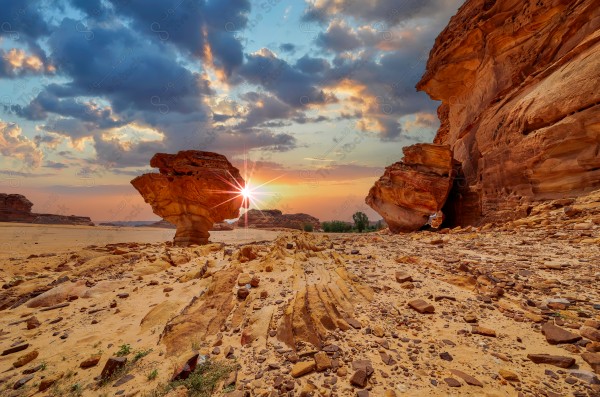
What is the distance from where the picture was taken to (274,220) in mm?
61719

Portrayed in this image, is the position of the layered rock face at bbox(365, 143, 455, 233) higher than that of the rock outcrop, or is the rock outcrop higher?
the layered rock face at bbox(365, 143, 455, 233)

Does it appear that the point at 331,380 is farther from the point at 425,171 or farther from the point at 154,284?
the point at 425,171

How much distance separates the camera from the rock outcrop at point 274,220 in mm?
58062

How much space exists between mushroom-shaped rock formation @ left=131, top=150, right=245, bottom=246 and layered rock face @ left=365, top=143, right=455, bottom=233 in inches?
517

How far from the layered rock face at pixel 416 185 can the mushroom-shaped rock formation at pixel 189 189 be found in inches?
517

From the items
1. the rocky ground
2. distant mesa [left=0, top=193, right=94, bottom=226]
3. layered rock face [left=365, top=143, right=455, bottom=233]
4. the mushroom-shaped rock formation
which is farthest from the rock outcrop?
the rocky ground

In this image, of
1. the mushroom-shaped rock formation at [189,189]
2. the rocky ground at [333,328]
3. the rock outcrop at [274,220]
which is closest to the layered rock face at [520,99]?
the rocky ground at [333,328]

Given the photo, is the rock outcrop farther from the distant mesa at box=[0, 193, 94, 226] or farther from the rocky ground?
the rocky ground

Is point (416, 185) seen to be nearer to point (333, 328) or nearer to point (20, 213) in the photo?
point (333, 328)

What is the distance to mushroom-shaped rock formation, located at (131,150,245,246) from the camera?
18.1 m

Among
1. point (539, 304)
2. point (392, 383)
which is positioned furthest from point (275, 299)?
point (539, 304)

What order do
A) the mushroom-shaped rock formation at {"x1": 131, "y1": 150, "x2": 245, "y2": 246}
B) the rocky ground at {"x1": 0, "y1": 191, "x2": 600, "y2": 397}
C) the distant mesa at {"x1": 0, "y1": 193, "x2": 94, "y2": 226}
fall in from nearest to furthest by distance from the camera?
the rocky ground at {"x1": 0, "y1": 191, "x2": 600, "y2": 397}
the mushroom-shaped rock formation at {"x1": 131, "y1": 150, "x2": 245, "y2": 246}
the distant mesa at {"x1": 0, "y1": 193, "x2": 94, "y2": 226}

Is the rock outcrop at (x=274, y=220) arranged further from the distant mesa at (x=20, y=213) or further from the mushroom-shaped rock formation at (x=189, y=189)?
the distant mesa at (x=20, y=213)

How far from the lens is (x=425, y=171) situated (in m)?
18.6
